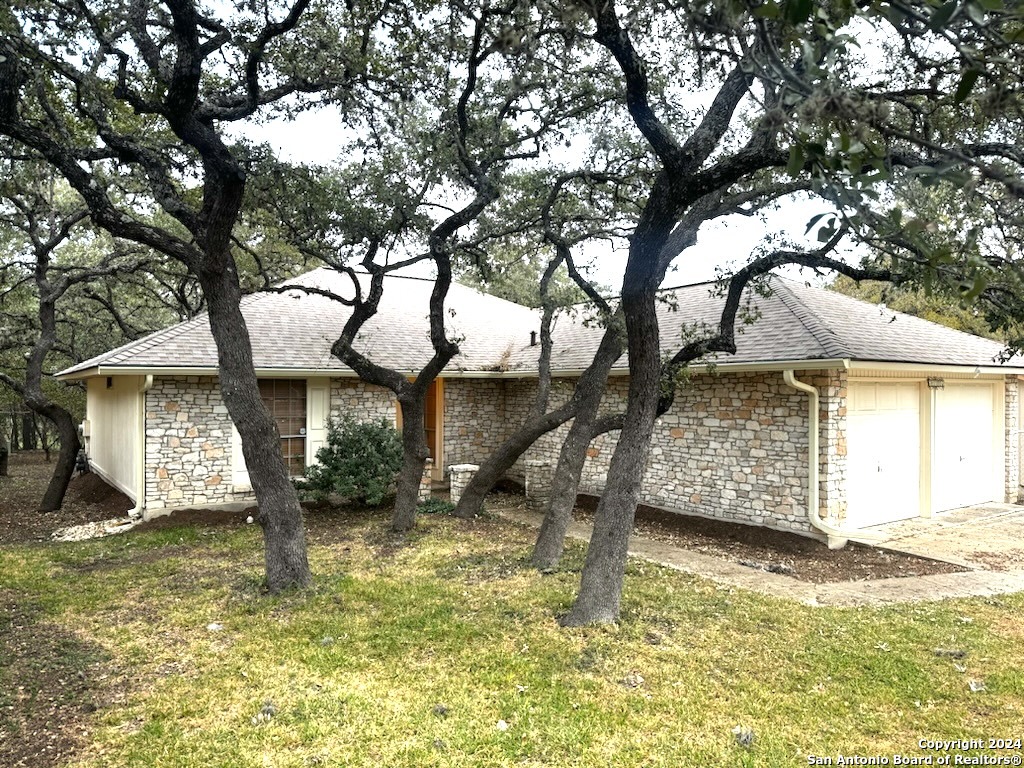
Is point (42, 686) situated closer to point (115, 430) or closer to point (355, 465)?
point (355, 465)

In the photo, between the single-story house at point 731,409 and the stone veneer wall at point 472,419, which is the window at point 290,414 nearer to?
the single-story house at point 731,409

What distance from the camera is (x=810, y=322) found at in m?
9.09

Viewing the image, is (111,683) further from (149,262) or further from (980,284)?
(149,262)

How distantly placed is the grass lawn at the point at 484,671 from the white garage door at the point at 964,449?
4732 millimetres

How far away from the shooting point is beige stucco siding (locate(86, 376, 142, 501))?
10.2m

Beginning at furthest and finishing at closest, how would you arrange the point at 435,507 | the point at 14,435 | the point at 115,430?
the point at 14,435, the point at 115,430, the point at 435,507

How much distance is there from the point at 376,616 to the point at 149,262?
9610mm

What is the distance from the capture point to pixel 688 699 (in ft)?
13.3

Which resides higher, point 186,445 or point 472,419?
point 472,419

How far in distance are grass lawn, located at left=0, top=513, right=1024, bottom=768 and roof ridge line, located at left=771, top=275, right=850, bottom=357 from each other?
323 centimetres

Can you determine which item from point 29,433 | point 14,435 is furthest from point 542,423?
point 29,433

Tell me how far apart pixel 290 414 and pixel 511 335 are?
5996 millimetres

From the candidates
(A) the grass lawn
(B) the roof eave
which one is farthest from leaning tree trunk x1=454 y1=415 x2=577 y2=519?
(B) the roof eave

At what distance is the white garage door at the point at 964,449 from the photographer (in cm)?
1015
